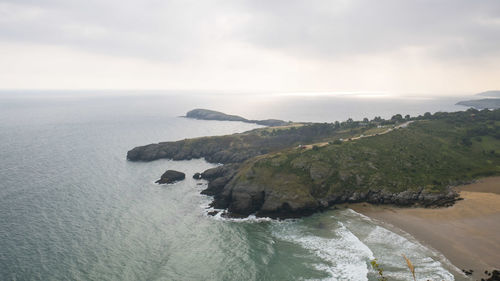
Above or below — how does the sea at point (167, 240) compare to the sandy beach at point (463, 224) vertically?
below

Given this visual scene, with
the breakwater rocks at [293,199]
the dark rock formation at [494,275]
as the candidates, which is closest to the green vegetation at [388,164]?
the breakwater rocks at [293,199]

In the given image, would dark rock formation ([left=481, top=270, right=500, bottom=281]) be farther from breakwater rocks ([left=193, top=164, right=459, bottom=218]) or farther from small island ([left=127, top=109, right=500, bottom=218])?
small island ([left=127, top=109, right=500, bottom=218])

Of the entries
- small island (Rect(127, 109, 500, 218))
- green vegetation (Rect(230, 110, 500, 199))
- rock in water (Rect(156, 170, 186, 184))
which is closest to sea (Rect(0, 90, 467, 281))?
rock in water (Rect(156, 170, 186, 184))

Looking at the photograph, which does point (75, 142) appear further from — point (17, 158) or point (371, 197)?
point (371, 197)

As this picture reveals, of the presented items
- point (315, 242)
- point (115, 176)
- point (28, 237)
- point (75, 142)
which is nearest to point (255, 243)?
point (315, 242)

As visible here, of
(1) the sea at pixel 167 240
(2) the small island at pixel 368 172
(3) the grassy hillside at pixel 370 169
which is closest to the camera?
(1) the sea at pixel 167 240

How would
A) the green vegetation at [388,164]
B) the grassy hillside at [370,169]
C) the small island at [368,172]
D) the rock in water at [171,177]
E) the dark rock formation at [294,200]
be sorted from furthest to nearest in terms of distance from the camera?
the rock in water at [171,177] → the green vegetation at [388,164] → the grassy hillside at [370,169] → the small island at [368,172] → the dark rock formation at [294,200]

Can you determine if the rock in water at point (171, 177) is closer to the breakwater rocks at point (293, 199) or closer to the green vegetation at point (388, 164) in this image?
the breakwater rocks at point (293, 199)

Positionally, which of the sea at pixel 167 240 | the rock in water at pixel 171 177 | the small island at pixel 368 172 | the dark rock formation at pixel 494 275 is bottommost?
the sea at pixel 167 240
